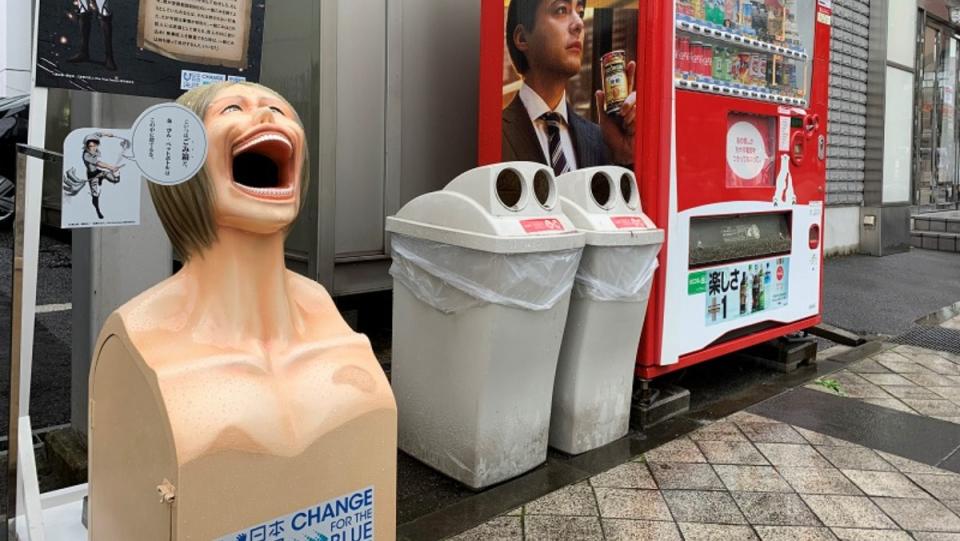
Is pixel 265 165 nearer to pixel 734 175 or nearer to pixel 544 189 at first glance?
pixel 544 189

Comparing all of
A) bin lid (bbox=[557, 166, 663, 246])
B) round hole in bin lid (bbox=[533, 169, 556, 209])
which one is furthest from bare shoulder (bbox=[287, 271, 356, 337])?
bin lid (bbox=[557, 166, 663, 246])

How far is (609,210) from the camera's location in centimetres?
356

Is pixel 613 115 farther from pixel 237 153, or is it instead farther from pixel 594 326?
pixel 237 153

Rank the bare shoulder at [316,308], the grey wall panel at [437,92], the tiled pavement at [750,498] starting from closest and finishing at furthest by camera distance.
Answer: the bare shoulder at [316,308] < the tiled pavement at [750,498] < the grey wall panel at [437,92]

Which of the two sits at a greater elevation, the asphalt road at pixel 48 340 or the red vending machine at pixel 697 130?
the red vending machine at pixel 697 130

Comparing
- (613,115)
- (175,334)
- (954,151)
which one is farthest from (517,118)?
(954,151)

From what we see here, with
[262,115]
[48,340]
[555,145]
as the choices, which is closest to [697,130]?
[555,145]

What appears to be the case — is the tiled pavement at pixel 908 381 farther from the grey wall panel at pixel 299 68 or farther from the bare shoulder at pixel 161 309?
the bare shoulder at pixel 161 309

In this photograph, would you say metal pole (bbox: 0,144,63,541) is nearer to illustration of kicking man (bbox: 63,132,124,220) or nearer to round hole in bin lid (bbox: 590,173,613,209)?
illustration of kicking man (bbox: 63,132,124,220)

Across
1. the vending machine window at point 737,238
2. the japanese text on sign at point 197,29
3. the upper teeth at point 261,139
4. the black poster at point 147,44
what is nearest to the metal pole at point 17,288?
the black poster at point 147,44

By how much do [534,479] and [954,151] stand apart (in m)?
16.3

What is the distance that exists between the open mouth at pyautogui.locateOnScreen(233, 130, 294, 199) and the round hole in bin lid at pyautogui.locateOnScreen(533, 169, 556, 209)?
52.8 inches

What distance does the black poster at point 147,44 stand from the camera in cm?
238

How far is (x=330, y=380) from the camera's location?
6.73ft
